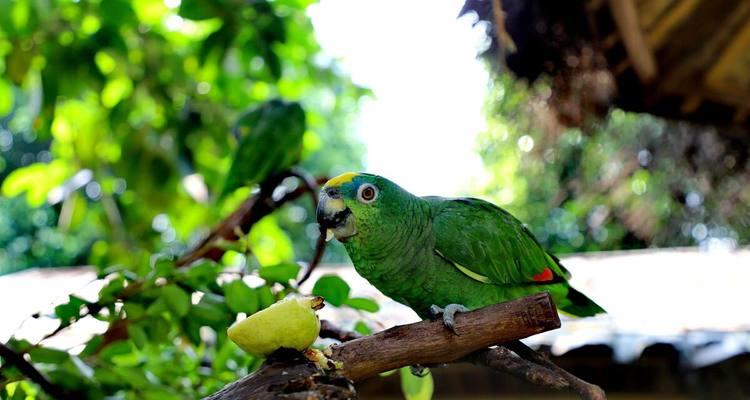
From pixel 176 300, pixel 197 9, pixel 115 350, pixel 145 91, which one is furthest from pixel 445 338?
pixel 145 91

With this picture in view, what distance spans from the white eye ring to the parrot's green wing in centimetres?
10

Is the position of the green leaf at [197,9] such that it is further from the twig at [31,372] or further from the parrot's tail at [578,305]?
the parrot's tail at [578,305]

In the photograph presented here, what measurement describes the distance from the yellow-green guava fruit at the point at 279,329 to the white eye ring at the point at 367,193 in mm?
161

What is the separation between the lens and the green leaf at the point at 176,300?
3.01 feet

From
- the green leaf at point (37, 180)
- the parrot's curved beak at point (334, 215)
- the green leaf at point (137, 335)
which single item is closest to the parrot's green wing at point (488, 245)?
the parrot's curved beak at point (334, 215)

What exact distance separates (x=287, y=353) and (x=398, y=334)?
0.09 metres

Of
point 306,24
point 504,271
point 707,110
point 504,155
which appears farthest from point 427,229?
point 504,155

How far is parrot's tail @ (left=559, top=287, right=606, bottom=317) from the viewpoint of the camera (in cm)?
87

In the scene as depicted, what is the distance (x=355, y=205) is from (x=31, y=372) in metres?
0.43

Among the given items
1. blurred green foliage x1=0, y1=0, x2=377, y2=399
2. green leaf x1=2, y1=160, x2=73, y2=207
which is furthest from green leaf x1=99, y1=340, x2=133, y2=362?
green leaf x1=2, y1=160, x2=73, y2=207

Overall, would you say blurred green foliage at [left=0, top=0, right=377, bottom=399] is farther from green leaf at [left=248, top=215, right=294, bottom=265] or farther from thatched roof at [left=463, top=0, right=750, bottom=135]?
thatched roof at [left=463, top=0, right=750, bottom=135]

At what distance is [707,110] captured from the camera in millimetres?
2352

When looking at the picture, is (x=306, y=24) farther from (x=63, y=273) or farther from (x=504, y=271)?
(x=63, y=273)

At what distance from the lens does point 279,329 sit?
1.86 ft
